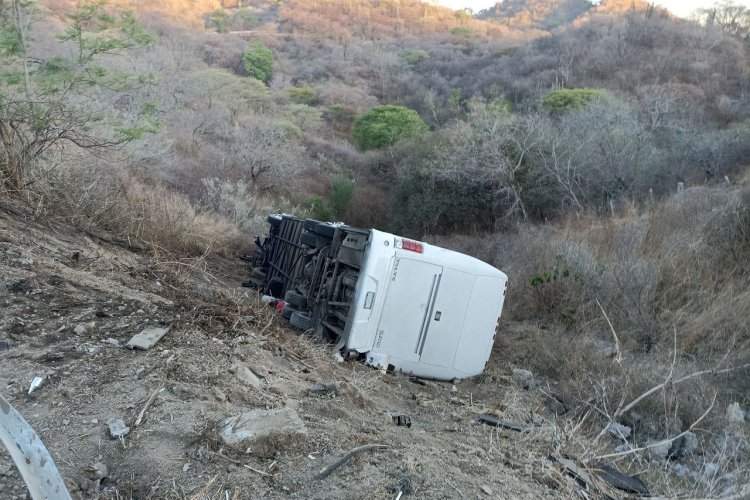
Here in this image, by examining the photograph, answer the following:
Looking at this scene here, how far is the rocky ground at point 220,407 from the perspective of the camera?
3.53 metres

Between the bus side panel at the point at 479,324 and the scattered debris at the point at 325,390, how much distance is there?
7.62ft

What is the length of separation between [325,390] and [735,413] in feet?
15.8

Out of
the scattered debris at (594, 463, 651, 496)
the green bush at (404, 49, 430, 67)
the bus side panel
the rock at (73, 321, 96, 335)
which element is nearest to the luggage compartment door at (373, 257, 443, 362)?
the bus side panel

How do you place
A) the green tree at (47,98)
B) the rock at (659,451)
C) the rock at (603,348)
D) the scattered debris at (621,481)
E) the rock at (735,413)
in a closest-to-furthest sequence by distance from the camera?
the scattered debris at (621,481) → the rock at (659,451) → the rock at (735,413) → the rock at (603,348) → the green tree at (47,98)

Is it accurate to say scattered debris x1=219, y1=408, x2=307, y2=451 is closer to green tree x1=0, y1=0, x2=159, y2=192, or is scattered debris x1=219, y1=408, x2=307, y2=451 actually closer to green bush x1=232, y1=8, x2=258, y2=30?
green tree x1=0, y1=0, x2=159, y2=192

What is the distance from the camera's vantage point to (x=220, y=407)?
4312mm

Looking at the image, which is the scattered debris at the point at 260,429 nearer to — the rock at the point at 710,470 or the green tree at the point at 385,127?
the rock at the point at 710,470

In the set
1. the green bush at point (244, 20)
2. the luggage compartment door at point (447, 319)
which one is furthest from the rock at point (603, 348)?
the green bush at point (244, 20)

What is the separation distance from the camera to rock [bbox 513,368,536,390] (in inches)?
316

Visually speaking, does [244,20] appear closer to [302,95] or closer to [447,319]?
[302,95]

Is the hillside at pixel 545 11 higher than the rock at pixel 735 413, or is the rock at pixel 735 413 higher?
the hillside at pixel 545 11

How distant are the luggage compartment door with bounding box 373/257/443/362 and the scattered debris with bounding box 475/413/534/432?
130 cm

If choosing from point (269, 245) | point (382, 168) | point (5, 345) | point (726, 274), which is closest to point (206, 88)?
point (382, 168)

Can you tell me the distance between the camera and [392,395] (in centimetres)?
643
